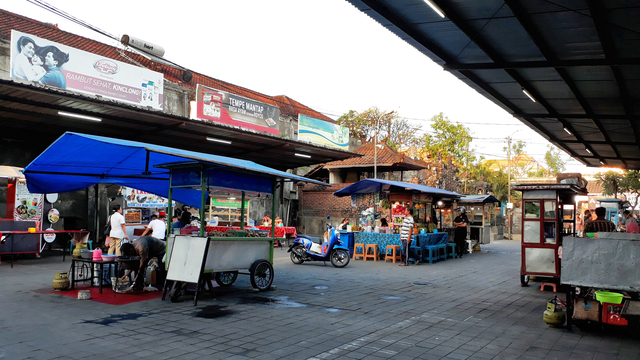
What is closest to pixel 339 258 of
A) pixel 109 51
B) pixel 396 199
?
pixel 396 199

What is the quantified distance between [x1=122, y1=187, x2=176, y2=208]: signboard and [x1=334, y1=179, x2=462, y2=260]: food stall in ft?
23.5

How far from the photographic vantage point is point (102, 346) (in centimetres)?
523

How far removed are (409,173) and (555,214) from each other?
29.3 m

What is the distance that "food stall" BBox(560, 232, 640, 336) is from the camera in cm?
591

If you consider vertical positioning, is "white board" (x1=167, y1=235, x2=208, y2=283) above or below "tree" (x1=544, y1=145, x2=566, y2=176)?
below

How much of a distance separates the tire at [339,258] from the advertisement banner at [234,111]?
753 cm

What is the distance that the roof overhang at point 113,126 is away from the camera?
1212cm

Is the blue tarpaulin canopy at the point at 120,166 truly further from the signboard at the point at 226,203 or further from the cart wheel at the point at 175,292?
the signboard at the point at 226,203

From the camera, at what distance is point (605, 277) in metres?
6.04

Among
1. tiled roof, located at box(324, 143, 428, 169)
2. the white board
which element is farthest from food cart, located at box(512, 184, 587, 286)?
tiled roof, located at box(324, 143, 428, 169)

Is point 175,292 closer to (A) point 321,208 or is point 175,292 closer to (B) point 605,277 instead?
(B) point 605,277

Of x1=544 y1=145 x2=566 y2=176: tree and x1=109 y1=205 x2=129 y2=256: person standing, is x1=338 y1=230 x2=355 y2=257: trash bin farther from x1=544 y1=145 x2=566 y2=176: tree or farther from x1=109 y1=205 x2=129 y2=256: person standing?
x1=544 y1=145 x2=566 y2=176: tree

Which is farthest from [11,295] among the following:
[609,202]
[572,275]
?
[609,202]

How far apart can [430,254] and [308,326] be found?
9.81m
